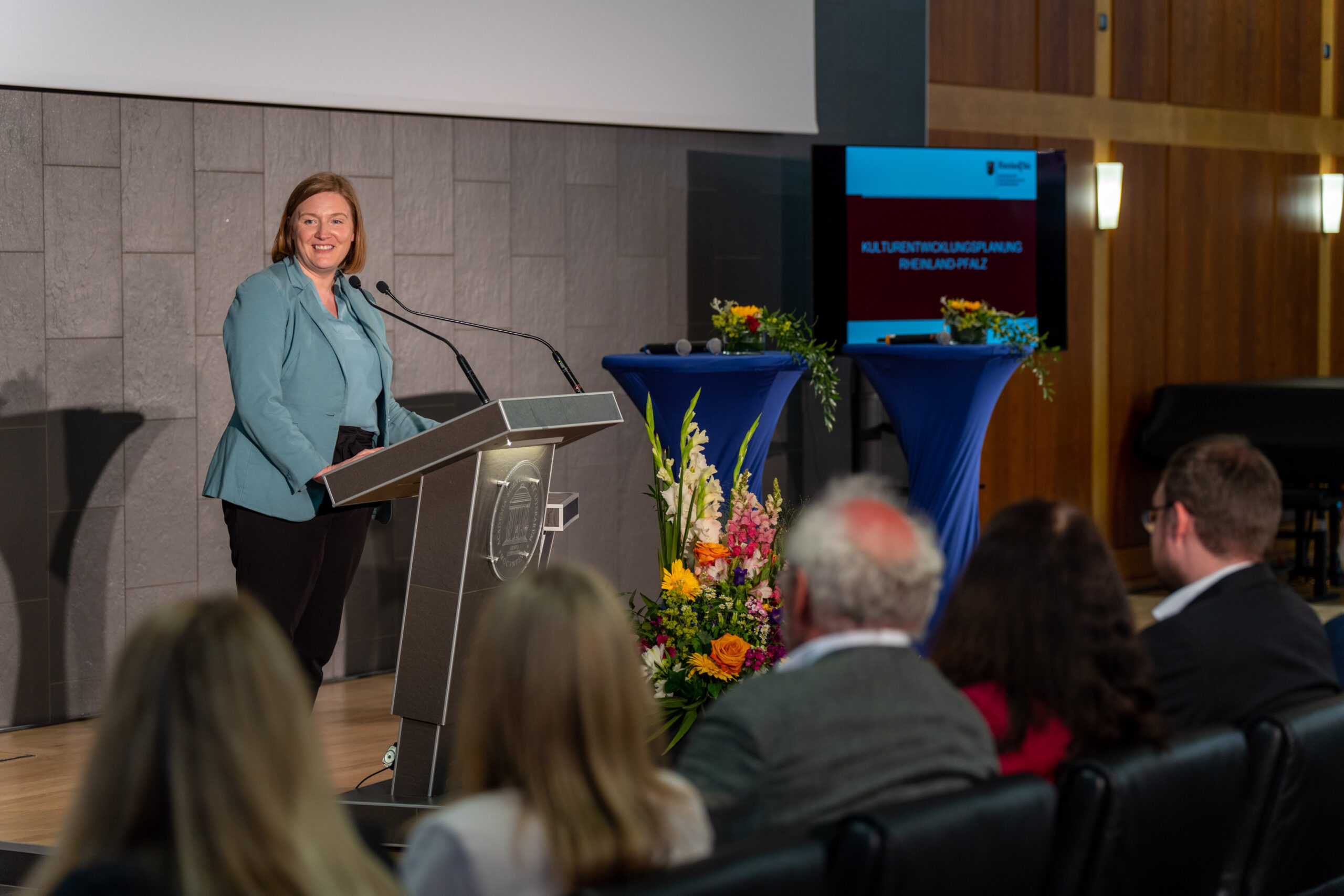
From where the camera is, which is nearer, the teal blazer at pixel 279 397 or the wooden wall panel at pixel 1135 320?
the teal blazer at pixel 279 397

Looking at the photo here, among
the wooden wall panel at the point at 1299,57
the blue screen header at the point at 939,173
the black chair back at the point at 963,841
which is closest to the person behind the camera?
the black chair back at the point at 963,841

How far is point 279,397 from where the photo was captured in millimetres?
3248

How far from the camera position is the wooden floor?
3570 millimetres

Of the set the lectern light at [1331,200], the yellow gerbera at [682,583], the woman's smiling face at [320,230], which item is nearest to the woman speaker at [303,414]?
the woman's smiling face at [320,230]

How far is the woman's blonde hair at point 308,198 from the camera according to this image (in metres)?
3.35

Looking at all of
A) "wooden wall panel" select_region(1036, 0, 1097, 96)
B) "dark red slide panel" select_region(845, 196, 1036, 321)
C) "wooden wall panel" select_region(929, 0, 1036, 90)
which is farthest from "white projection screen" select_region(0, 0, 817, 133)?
"wooden wall panel" select_region(1036, 0, 1097, 96)

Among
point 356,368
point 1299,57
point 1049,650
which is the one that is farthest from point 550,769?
point 1299,57

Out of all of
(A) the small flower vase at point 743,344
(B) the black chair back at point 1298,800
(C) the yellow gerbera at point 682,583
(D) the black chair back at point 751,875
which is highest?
(A) the small flower vase at point 743,344

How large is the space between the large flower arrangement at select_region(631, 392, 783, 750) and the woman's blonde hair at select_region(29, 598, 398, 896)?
1733 millimetres

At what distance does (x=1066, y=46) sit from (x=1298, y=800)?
6114mm

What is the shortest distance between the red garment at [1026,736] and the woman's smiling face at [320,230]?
2128 millimetres

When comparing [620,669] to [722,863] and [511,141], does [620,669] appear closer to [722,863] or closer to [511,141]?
[722,863]

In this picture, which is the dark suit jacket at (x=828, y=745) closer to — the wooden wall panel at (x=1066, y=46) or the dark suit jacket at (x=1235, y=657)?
the dark suit jacket at (x=1235, y=657)

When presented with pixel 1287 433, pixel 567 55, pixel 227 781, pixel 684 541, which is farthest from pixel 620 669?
pixel 1287 433
